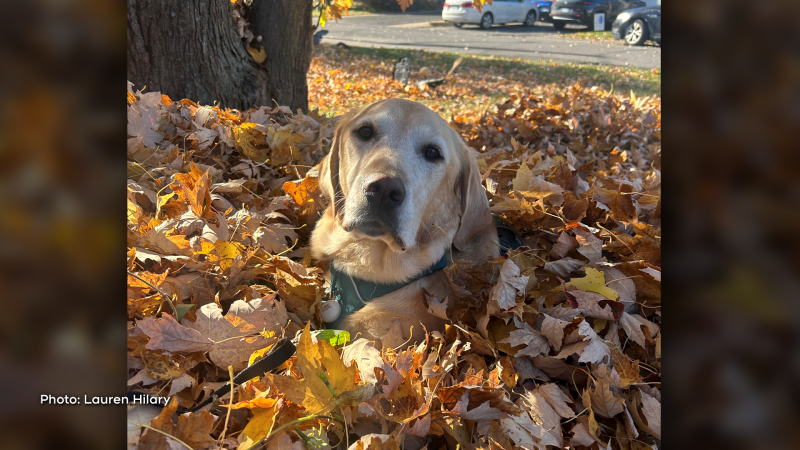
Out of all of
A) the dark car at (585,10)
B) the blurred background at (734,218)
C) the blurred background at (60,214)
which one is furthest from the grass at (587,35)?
the blurred background at (60,214)

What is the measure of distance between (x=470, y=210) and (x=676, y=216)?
2786 millimetres

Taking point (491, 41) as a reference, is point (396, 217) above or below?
below

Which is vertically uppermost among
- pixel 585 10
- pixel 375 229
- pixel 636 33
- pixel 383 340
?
pixel 585 10

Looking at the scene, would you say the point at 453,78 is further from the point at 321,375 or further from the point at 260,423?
the point at 260,423

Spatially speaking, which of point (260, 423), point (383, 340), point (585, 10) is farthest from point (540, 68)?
point (260, 423)

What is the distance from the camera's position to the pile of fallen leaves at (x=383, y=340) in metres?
1.84

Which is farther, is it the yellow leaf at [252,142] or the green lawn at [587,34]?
the green lawn at [587,34]

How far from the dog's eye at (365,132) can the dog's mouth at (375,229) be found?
0.67 metres

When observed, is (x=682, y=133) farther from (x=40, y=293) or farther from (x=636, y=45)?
(x=636, y=45)

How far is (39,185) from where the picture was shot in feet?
1.40

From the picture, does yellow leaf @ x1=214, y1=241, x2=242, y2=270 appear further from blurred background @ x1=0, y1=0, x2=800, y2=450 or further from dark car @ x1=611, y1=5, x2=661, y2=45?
dark car @ x1=611, y1=5, x2=661, y2=45

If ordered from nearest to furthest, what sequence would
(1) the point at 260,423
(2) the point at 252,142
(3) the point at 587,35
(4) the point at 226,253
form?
1. (1) the point at 260,423
2. (4) the point at 226,253
3. (2) the point at 252,142
4. (3) the point at 587,35

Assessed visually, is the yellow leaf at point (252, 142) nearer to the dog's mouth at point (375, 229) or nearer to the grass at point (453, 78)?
the dog's mouth at point (375, 229)

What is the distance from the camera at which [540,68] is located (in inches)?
766
